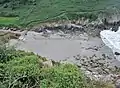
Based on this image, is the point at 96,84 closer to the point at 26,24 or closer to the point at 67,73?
the point at 67,73

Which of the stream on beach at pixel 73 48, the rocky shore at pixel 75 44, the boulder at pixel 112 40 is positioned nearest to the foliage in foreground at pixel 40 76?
the rocky shore at pixel 75 44

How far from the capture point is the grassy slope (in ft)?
153

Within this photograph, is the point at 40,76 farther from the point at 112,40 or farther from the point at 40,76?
the point at 112,40

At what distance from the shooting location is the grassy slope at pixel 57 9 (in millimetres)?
46500

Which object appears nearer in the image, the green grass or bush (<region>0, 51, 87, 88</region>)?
bush (<region>0, 51, 87, 88</region>)

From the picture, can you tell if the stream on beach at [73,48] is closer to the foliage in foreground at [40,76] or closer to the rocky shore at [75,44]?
the rocky shore at [75,44]

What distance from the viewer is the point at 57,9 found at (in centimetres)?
4916

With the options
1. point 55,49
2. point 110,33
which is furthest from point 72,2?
point 55,49

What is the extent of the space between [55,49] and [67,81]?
2010 cm

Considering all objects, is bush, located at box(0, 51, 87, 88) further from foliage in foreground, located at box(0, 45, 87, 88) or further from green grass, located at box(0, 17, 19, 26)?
green grass, located at box(0, 17, 19, 26)

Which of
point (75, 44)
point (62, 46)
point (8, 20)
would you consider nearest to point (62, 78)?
point (62, 46)

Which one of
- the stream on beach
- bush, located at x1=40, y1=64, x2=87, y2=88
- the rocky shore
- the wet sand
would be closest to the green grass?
the rocky shore

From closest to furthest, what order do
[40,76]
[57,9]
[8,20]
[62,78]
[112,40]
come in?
[62,78]
[40,76]
[112,40]
[8,20]
[57,9]

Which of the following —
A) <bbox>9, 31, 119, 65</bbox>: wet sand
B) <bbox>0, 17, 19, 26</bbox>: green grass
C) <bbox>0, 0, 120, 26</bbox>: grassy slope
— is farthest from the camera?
<bbox>0, 0, 120, 26</bbox>: grassy slope
